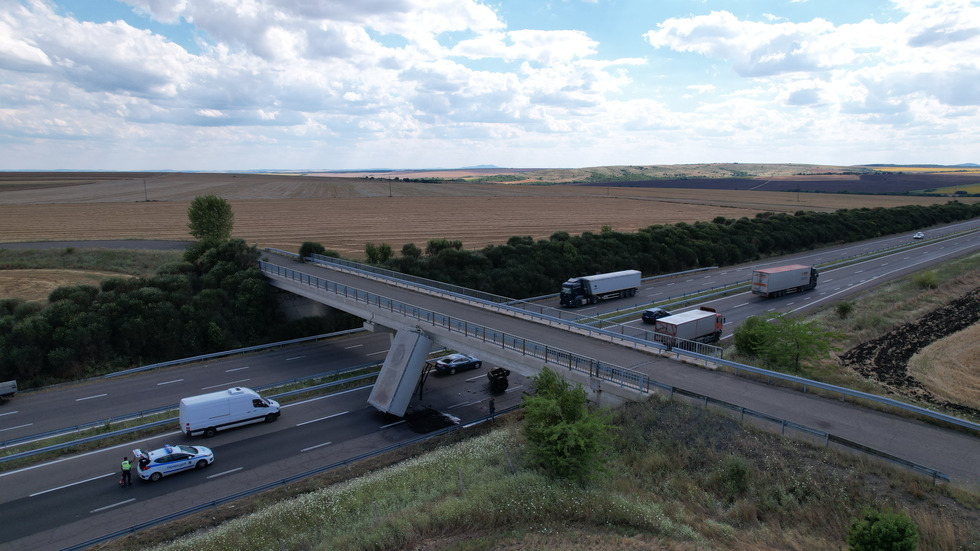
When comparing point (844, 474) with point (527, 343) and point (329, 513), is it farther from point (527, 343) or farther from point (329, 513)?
point (329, 513)

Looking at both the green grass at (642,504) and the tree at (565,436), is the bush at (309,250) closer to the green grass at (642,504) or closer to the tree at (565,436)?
the green grass at (642,504)

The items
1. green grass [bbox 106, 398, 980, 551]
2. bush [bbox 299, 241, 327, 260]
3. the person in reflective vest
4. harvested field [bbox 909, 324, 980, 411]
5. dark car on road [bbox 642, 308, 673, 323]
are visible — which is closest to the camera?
green grass [bbox 106, 398, 980, 551]

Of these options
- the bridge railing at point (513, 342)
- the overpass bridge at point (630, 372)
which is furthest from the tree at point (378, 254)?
the overpass bridge at point (630, 372)

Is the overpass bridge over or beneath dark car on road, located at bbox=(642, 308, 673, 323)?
over

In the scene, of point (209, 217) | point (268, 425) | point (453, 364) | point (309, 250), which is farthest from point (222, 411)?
point (209, 217)

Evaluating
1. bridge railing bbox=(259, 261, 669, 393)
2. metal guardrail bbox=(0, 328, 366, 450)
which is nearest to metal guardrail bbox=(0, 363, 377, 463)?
metal guardrail bbox=(0, 328, 366, 450)

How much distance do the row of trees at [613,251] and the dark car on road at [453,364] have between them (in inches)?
689

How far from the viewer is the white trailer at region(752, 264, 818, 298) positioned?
4694 cm

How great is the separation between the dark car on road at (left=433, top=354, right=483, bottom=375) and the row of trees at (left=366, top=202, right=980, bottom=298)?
17.5 metres

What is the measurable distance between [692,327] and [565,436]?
20.0 meters

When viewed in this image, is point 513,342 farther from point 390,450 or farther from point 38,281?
point 38,281

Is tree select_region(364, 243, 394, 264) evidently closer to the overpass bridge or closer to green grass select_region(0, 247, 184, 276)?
the overpass bridge

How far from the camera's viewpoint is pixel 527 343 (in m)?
24.8

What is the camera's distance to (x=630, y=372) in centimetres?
2042
